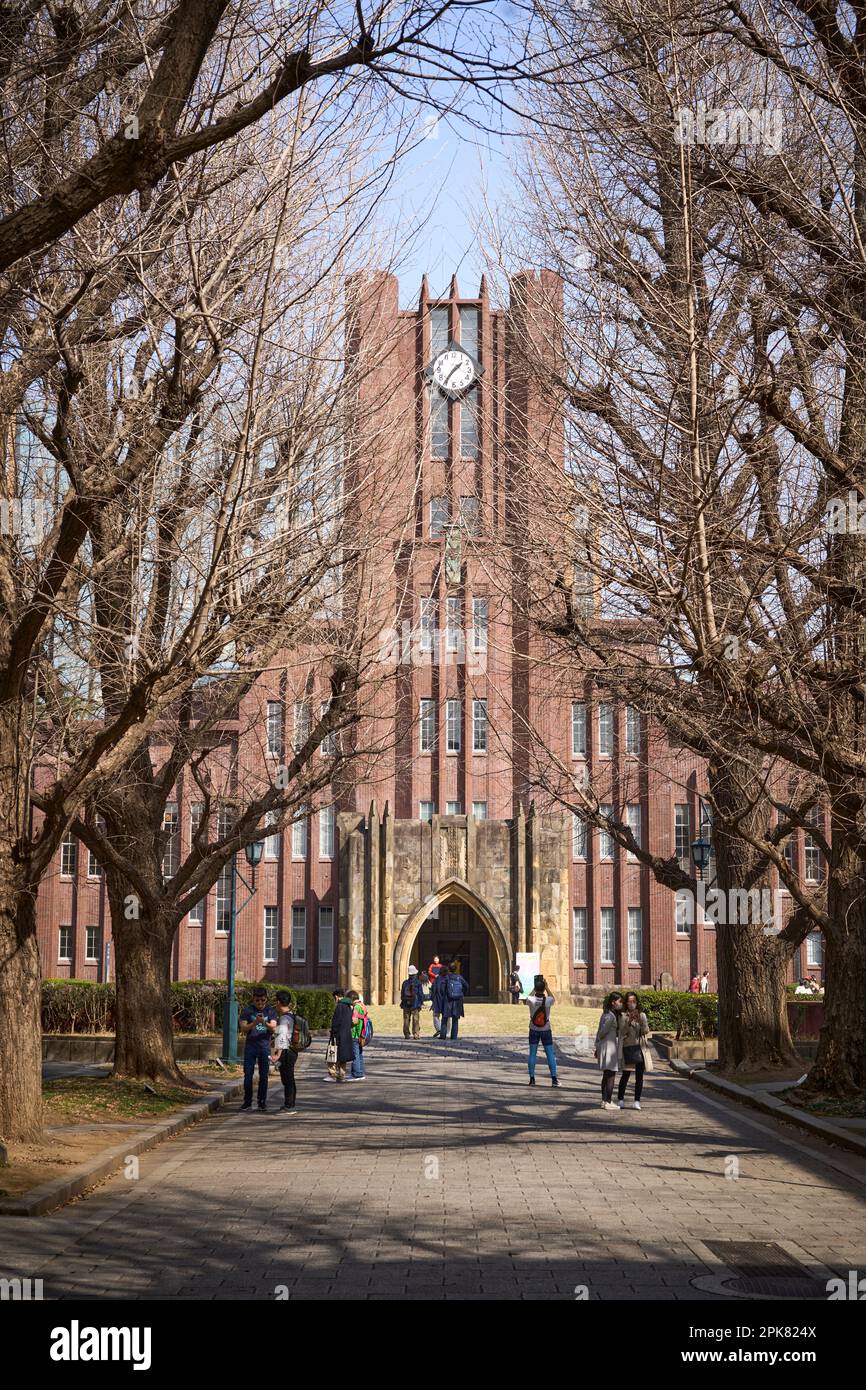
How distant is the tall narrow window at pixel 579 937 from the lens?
54.3 m

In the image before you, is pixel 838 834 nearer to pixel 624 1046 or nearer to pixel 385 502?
pixel 624 1046

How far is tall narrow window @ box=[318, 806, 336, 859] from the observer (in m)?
55.8

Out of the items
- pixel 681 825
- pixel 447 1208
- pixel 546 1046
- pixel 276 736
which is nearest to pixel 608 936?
pixel 681 825

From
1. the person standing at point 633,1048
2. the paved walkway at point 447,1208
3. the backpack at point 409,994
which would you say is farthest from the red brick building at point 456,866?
the paved walkway at point 447,1208

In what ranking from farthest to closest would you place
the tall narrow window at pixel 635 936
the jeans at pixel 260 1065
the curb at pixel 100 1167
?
the tall narrow window at pixel 635 936, the jeans at pixel 260 1065, the curb at pixel 100 1167

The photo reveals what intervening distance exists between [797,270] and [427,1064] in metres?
17.7

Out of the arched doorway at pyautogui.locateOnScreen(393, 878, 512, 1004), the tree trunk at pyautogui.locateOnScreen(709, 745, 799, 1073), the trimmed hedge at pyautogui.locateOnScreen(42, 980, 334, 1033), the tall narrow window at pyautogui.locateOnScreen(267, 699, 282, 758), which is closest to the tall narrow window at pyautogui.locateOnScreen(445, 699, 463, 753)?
the arched doorway at pyautogui.locateOnScreen(393, 878, 512, 1004)

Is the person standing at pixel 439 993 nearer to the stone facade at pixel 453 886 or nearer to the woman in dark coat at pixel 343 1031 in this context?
the woman in dark coat at pixel 343 1031

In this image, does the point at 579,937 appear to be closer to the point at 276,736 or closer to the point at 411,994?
the point at 411,994

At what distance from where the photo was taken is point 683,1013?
3192 cm

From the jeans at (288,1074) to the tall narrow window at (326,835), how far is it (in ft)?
121

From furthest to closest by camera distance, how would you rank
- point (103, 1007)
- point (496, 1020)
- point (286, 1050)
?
point (496, 1020)
point (103, 1007)
point (286, 1050)

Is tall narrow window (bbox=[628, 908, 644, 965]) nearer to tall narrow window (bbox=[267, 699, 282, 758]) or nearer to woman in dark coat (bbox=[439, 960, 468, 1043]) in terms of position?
tall narrow window (bbox=[267, 699, 282, 758])

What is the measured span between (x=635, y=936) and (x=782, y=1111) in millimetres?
37378
